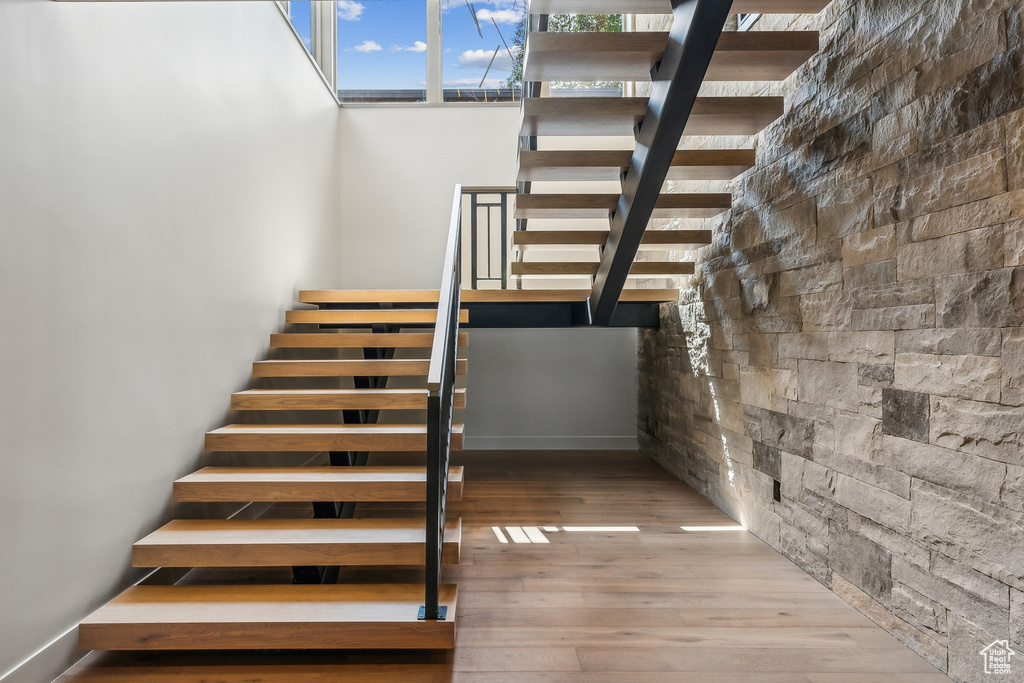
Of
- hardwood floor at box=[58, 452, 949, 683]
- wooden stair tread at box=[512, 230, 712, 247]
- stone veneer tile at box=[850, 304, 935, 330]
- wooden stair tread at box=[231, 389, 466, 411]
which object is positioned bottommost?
hardwood floor at box=[58, 452, 949, 683]

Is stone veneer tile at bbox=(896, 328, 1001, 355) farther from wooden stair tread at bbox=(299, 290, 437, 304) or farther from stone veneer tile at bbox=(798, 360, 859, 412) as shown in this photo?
wooden stair tread at bbox=(299, 290, 437, 304)

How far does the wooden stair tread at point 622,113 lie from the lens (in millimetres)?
2766

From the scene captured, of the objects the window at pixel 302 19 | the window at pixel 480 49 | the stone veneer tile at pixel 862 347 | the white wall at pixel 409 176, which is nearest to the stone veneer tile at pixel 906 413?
the stone veneer tile at pixel 862 347

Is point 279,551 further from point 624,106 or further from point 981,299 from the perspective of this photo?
point 981,299

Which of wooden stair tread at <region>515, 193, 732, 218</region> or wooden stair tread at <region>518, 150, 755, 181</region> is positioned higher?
wooden stair tread at <region>518, 150, 755, 181</region>

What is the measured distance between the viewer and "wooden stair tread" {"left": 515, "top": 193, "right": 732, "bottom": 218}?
3.35m

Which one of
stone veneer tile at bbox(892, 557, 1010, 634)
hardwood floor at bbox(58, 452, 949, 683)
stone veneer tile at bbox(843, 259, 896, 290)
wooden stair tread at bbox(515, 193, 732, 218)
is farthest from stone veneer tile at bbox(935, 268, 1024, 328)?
wooden stair tread at bbox(515, 193, 732, 218)

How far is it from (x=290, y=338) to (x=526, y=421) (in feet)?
8.81

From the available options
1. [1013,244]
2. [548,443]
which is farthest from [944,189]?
[548,443]

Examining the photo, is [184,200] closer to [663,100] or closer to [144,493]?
[144,493]

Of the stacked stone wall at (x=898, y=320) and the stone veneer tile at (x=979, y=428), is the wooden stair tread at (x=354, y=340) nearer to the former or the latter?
the stacked stone wall at (x=898, y=320)

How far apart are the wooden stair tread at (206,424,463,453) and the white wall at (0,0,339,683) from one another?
154 millimetres

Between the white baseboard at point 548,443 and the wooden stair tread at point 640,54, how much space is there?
12.6ft

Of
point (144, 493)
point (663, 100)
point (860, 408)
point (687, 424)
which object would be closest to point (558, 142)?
point (687, 424)
